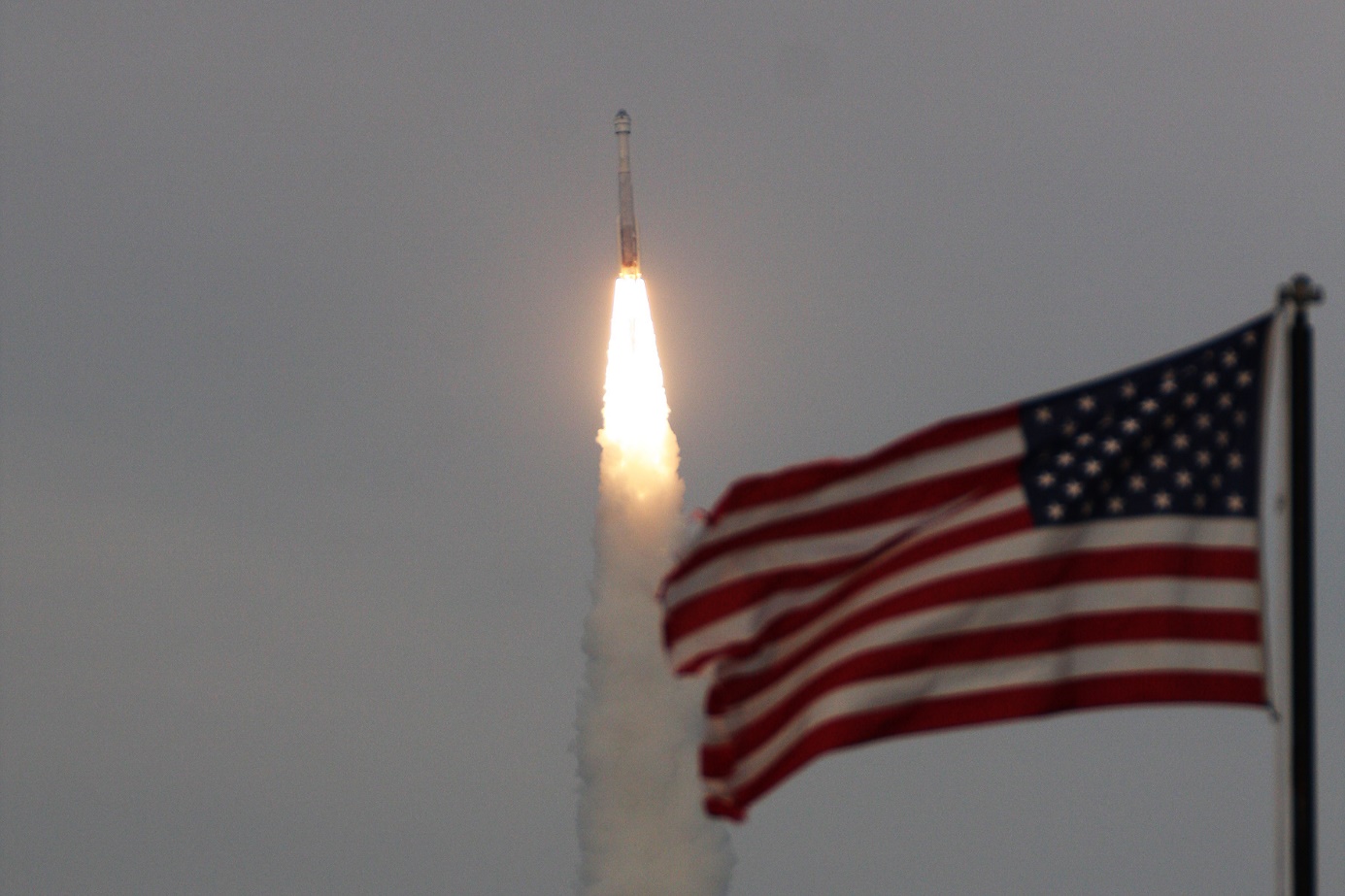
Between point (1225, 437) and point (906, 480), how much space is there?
4102 millimetres

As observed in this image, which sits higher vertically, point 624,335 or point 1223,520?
point 624,335

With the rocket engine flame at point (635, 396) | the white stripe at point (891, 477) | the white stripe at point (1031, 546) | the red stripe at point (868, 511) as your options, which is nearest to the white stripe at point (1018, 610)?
the white stripe at point (1031, 546)

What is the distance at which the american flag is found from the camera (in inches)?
1507

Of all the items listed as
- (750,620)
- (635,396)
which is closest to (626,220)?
(635,396)

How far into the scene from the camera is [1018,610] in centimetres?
3969

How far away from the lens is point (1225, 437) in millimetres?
38156

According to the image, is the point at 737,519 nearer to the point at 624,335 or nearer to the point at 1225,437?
the point at 1225,437

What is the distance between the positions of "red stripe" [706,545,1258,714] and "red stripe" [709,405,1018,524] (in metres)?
1.49

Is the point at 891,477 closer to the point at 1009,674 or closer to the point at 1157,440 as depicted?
the point at 1009,674

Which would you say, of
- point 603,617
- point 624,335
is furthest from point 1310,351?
point 603,617

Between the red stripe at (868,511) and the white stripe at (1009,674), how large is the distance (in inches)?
73.9

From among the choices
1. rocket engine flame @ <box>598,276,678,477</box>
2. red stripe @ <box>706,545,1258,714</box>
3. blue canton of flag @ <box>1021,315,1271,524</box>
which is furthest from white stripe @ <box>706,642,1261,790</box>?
rocket engine flame @ <box>598,276,678,477</box>

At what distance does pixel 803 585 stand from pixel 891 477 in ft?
5.91

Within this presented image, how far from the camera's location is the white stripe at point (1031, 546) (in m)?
38.4
